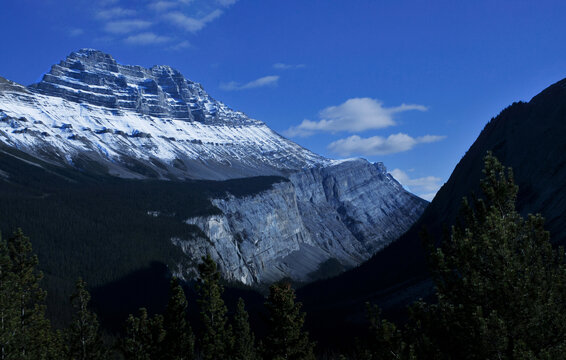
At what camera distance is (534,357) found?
54.2 feet

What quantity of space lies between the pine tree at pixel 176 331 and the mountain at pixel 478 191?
6132 cm

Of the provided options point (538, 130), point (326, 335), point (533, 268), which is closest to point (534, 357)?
point (533, 268)

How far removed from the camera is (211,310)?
148 feet

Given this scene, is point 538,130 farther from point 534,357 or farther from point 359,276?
point 534,357

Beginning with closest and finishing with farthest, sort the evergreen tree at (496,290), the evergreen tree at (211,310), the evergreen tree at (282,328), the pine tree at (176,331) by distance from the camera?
the evergreen tree at (496,290), the evergreen tree at (282,328), the evergreen tree at (211,310), the pine tree at (176,331)

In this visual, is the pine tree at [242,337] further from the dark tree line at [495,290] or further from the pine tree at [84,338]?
the dark tree line at [495,290]

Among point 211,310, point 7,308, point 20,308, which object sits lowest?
point 211,310

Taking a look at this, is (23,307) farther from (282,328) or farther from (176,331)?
(282,328)

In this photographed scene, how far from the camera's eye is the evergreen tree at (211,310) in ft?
146

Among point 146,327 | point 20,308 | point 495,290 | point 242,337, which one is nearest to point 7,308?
point 20,308

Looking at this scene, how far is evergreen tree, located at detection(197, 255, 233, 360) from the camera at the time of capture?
146 feet

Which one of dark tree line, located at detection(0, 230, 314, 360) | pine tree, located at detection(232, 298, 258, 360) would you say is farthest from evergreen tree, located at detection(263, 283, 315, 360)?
pine tree, located at detection(232, 298, 258, 360)

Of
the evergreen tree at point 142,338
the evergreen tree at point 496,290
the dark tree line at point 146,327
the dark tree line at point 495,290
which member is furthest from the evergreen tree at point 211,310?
the evergreen tree at point 496,290

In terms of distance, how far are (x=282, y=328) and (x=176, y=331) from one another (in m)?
13.3
